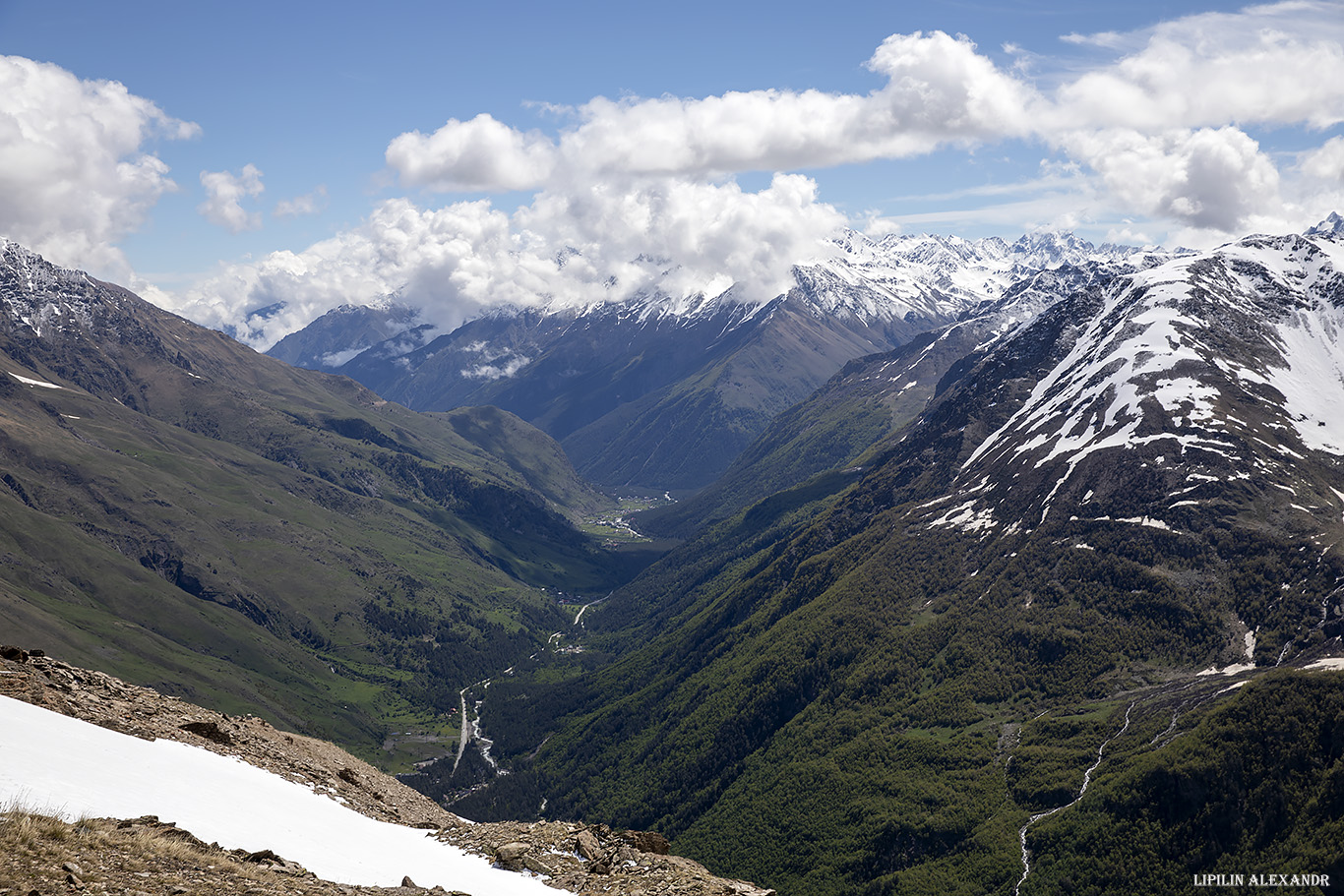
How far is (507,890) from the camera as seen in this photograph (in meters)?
50.1

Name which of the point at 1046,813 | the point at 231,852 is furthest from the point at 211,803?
the point at 1046,813

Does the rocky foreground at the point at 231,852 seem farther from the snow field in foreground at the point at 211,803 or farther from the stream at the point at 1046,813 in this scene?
the stream at the point at 1046,813

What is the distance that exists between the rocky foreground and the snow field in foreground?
6.80ft

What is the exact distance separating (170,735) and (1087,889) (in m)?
144

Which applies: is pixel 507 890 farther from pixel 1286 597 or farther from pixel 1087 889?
pixel 1286 597

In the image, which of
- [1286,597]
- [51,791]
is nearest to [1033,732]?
[1286,597]

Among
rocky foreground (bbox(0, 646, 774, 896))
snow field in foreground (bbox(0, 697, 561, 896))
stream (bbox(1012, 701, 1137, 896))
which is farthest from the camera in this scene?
stream (bbox(1012, 701, 1137, 896))

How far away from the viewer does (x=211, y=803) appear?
50.7 meters

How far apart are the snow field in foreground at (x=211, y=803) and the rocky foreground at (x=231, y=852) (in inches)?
81.6

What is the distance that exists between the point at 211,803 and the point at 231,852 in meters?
8.40

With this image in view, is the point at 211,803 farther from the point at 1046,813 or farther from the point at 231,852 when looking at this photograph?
the point at 1046,813

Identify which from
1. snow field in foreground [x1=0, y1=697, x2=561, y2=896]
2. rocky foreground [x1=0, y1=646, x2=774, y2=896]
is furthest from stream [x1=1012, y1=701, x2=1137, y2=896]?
snow field in foreground [x1=0, y1=697, x2=561, y2=896]

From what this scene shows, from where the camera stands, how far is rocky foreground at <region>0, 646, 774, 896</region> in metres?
34.4

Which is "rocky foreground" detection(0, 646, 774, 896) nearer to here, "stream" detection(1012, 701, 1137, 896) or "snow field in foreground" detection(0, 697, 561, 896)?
"snow field in foreground" detection(0, 697, 561, 896)
